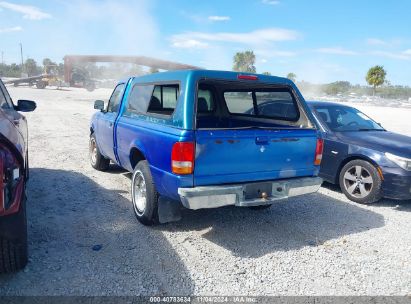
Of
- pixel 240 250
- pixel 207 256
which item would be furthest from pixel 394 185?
pixel 207 256

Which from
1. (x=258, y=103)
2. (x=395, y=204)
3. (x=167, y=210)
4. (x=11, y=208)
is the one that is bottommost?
(x=395, y=204)

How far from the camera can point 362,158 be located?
5.76m

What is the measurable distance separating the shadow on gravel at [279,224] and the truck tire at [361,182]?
26cm

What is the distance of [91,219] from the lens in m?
4.60

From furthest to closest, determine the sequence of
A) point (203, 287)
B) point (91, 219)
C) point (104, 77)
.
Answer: point (104, 77), point (91, 219), point (203, 287)

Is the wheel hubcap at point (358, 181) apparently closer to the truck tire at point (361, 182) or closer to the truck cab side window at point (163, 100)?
the truck tire at point (361, 182)

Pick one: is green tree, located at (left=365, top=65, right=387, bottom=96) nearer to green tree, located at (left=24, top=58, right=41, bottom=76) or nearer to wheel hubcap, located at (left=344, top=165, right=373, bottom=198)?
wheel hubcap, located at (left=344, top=165, right=373, bottom=198)

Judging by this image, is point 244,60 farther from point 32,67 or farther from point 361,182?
point 361,182

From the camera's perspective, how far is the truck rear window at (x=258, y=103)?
18.7ft

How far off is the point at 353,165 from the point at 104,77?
75.0 metres

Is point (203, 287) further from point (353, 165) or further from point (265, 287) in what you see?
point (353, 165)

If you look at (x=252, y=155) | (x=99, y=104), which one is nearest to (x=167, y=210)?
(x=252, y=155)

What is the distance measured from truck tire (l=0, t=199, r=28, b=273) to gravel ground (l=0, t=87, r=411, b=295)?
150 millimetres

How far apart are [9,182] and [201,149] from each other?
1760mm
